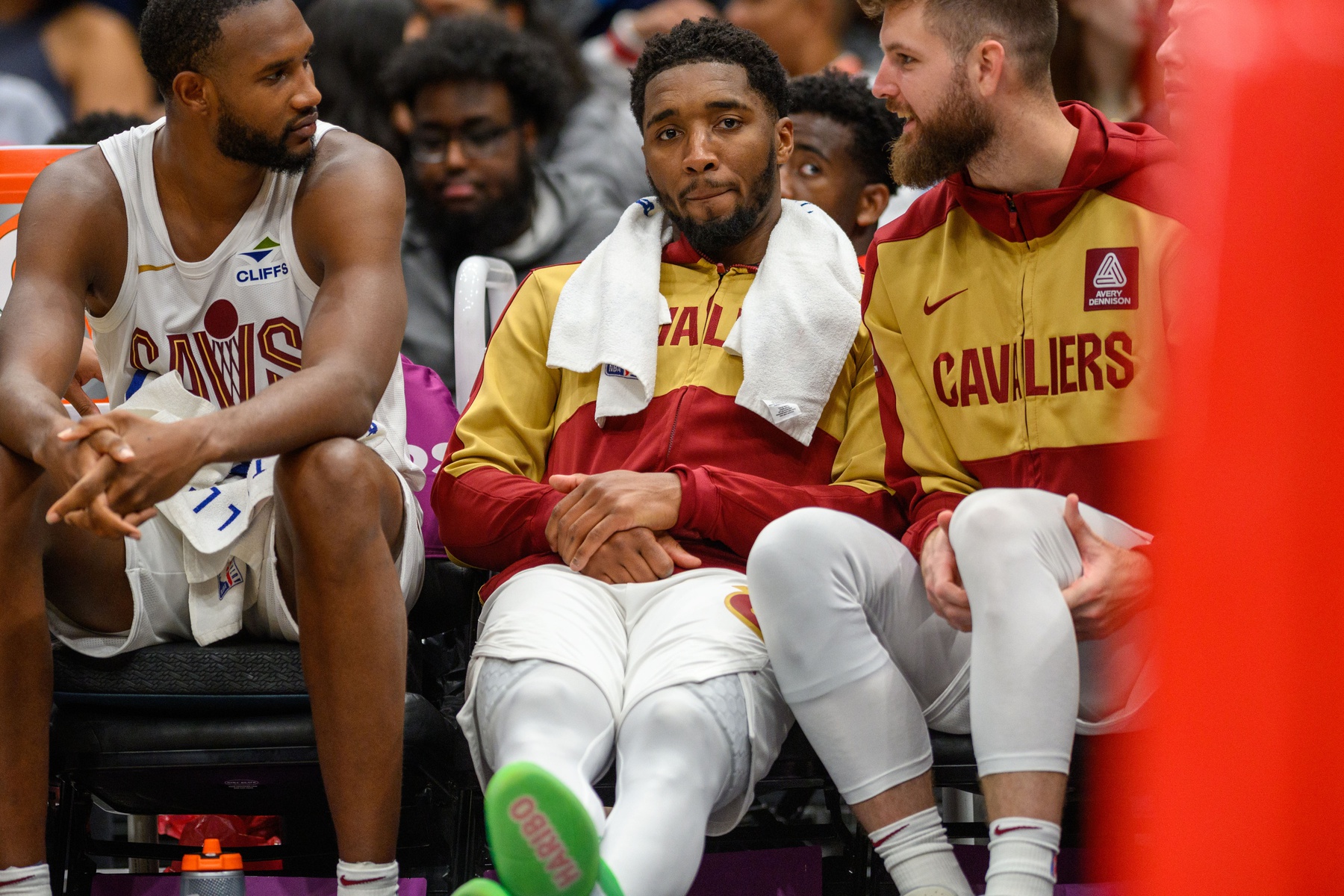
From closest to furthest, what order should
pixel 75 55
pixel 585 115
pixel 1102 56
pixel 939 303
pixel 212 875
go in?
pixel 212 875
pixel 939 303
pixel 1102 56
pixel 585 115
pixel 75 55

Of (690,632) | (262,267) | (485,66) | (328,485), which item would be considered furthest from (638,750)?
(485,66)

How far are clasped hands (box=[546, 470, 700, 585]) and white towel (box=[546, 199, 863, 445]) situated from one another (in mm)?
215

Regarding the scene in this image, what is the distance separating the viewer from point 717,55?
2889mm

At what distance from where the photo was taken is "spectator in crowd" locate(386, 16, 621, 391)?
4.40 m

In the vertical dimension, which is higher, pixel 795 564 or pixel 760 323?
pixel 760 323

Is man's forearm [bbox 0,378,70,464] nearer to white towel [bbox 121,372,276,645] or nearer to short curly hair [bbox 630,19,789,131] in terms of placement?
white towel [bbox 121,372,276,645]

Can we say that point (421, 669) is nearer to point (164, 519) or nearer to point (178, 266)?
point (164, 519)

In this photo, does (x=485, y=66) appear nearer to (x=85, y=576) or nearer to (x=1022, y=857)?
(x=85, y=576)

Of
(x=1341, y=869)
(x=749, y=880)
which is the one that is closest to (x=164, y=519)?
(x=749, y=880)

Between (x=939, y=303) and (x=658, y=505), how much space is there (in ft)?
1.82

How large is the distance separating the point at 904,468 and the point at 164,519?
1.18 m

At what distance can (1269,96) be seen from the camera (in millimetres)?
772

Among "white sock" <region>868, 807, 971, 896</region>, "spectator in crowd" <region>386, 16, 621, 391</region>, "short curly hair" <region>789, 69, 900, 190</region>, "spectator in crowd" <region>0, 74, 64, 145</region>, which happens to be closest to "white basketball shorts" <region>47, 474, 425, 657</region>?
"white sock" <region>868, 807, 971, 896</region>

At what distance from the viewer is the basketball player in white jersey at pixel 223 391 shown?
213 cm
